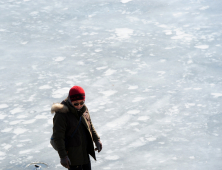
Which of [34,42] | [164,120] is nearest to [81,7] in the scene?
[34,42]

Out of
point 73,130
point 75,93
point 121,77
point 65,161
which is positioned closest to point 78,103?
point 75,93

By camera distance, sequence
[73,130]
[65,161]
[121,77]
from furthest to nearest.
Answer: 1. [121,77]
2. [73,130]
3. [65,161]

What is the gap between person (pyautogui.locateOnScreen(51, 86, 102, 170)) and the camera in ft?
10.3

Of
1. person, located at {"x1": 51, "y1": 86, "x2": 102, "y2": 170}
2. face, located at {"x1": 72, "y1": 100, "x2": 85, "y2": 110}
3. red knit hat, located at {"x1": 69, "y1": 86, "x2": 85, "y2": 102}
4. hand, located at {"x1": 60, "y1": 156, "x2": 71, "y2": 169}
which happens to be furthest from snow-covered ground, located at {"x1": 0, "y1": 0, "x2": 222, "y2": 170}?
red knit hat, located at {"x1": 69, "y1": 86, "x2": 85, "y2": 102}

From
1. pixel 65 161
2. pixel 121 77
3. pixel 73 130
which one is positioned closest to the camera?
pixel 65 161

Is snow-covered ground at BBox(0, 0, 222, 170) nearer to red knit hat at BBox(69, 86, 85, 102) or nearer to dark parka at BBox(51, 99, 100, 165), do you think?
dark parka at BBox(51, 99, 100, 165)

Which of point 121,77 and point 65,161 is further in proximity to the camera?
point 121,77

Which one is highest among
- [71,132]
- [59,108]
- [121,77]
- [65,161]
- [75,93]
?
[75,93]

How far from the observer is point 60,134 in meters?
3.15

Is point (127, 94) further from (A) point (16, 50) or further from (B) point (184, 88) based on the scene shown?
(A) point (16, 50)

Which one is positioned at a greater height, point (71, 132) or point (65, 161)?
point (71, 132)

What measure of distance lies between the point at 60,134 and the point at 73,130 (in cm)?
16

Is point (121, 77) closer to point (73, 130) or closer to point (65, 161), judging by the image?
point (73, 130)

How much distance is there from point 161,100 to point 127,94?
64cm
